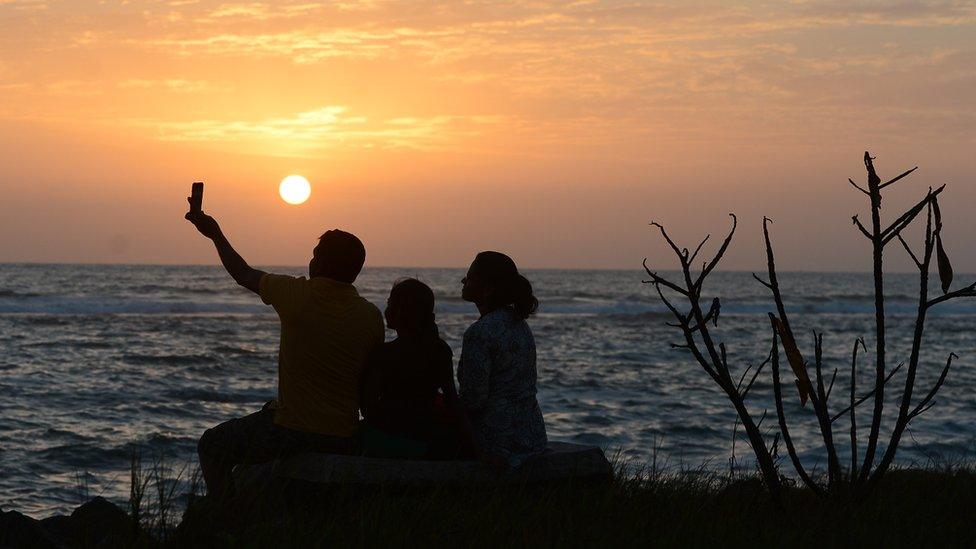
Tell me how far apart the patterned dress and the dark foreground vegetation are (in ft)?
0.85

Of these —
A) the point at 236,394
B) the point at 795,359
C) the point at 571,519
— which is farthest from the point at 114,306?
the point at 795,359

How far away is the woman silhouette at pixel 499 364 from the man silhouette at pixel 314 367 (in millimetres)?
525

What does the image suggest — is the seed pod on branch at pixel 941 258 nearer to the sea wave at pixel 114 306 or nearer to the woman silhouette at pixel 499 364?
the woman silhouette at pixel 499 364

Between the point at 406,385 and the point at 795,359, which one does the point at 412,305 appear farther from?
the point at 795,359

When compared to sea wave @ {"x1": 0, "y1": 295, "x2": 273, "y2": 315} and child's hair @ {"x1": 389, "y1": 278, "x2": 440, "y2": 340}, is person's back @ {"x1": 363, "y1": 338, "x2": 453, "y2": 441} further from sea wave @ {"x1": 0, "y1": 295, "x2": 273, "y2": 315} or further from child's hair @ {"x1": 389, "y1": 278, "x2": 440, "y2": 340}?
sea wave @ {"x1": 0, "y1": 295, "x2": 273, "y2": 315}

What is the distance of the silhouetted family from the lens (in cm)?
498

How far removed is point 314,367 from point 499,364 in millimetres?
913

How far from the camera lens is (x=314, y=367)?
16.4 ft

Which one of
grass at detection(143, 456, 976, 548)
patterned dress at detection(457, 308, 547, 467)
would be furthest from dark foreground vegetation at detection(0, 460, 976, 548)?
patterned dress at detection(457, 308, 547, 467)

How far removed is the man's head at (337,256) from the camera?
4965 mm

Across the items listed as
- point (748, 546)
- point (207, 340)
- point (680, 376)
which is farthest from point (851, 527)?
point (207, 340)

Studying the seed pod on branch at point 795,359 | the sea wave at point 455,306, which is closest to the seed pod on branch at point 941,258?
the seed pod on branch at point 795,359

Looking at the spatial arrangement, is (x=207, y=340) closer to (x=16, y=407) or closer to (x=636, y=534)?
(x=16, y=407)

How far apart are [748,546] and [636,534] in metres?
0.48
